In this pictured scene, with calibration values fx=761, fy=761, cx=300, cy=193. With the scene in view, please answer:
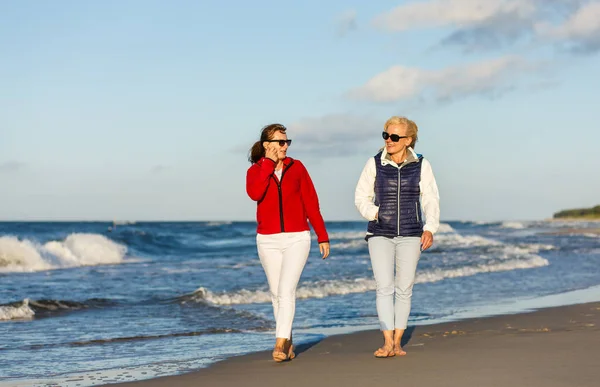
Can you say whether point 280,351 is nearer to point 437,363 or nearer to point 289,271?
point 289,271

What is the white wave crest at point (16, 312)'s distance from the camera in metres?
11.0

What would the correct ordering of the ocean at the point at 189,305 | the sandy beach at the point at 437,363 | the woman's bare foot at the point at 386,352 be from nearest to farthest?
the sandy beach at the point at 437,363 → the woman's bare foot at the point at 386,352 → the ocean at the point at 189,305

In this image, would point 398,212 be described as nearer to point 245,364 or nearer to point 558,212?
point 245,364

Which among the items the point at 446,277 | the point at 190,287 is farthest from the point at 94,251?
the point at 446,277

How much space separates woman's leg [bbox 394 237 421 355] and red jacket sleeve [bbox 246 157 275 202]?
118 centimetres

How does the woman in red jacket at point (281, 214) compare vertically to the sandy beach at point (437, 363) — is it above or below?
above

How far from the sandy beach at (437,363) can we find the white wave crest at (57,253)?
55.3ft

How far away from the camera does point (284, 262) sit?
6.24m

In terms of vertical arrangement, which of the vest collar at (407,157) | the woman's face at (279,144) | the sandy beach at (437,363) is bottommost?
→ the sandy beach at (437,363)

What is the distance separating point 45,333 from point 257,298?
439cm

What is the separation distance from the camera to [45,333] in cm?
952

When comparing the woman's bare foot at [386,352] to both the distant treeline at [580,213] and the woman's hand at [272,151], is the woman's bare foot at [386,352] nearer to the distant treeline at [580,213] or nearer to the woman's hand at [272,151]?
the woman's hand at [272,151]

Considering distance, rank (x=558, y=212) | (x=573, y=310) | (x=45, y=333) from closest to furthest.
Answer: (x=45, y=333), (x=573, y=310), (x=558, y=212)

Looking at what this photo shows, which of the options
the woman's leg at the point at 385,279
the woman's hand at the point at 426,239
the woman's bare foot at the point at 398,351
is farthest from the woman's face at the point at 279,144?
the woman's bare foot at the point at 398,351
